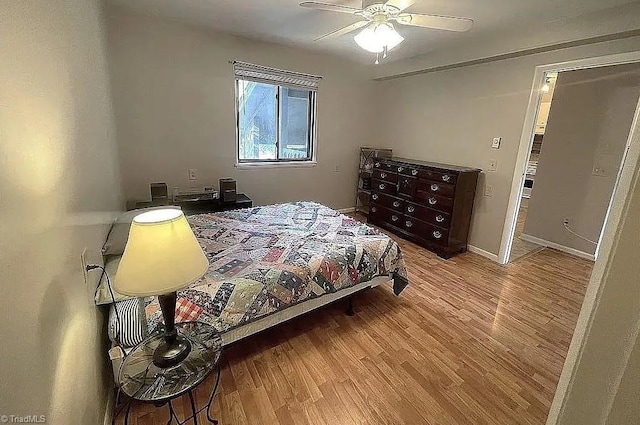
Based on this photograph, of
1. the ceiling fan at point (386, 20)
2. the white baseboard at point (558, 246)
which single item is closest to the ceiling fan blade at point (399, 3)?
the ceiling fan at point (386, 20)

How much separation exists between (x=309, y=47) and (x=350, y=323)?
3448 millimetres

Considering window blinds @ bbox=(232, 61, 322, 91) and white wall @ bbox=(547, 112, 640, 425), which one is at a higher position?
window blinds @ bbox=(232, 61, 322, 91)

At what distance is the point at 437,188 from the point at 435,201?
0.16 metres

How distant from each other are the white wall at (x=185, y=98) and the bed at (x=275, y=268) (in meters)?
1.10

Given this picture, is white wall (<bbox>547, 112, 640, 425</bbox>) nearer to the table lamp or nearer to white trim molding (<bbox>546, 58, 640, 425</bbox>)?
white trim molding (<bbox>546, 58, 640, 425</bbox>)

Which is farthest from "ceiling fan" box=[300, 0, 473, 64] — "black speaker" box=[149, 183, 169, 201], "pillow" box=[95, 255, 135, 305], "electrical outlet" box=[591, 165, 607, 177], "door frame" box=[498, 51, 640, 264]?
"electrical outlet" box=[591, 165, 607, 177]

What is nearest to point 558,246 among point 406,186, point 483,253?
point 483,253

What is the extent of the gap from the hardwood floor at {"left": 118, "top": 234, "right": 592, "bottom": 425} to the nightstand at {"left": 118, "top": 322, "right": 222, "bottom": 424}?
0.50 meters

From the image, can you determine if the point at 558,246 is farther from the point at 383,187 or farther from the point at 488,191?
the point at 383,187

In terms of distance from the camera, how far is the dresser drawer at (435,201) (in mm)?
3346

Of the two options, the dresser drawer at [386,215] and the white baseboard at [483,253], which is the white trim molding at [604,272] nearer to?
the white baseboard at [483,253]

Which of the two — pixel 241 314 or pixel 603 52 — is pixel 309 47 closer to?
pixel 603 52

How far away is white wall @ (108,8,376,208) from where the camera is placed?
296 cm

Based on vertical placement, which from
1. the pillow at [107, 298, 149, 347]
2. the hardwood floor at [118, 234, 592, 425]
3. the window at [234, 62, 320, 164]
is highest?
the window at [234, 62, 320, 164]
